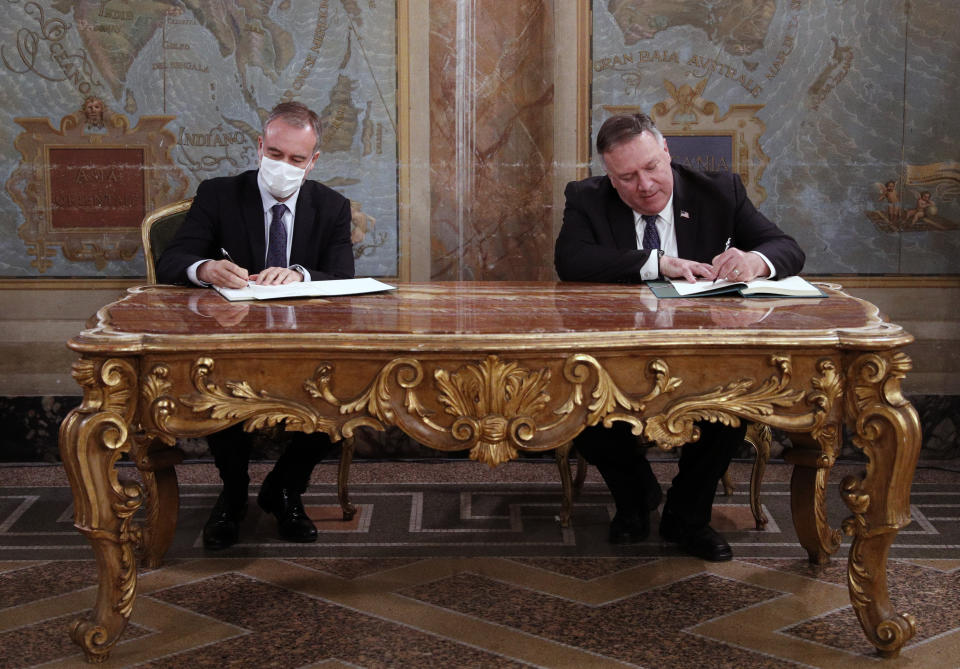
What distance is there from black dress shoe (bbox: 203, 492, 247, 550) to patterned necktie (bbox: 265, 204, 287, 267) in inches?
33.0

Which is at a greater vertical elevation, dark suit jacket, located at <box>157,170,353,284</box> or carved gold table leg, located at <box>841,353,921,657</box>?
dark suit jacket, located at <box>157,170,353,284</box>

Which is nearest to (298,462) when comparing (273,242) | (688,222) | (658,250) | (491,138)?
(273,242)

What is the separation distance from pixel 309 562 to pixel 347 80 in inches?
86.8

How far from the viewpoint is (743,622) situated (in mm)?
2932

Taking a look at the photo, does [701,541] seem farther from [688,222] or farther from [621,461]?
[688,222]

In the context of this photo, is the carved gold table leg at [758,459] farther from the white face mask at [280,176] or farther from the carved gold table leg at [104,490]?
the carved gold table leg at [104,490]

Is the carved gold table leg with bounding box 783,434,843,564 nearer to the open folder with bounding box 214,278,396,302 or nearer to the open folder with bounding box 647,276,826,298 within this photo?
the open folder with bounding box 647,276,826,298

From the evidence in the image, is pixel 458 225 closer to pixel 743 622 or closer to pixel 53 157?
pixel 53 157

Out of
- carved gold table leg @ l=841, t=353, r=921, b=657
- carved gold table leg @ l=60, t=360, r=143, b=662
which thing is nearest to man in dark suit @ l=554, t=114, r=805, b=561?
carved gold table leg @ l=841, t=353, r=921, b=657

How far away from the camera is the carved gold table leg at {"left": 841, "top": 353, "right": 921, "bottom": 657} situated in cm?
262

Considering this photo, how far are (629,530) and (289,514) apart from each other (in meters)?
1.14

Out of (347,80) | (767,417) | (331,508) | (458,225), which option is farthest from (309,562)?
(347,80)

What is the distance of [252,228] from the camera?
382 cm

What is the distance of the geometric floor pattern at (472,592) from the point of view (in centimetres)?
275
